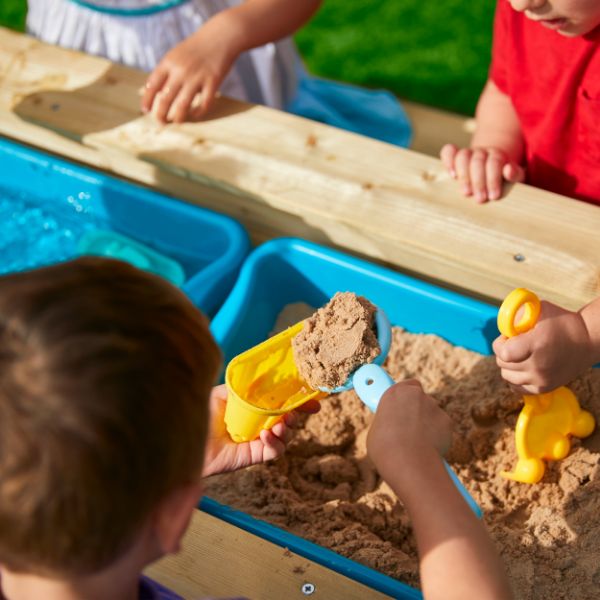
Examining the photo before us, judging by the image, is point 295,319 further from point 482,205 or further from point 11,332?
point 11,332

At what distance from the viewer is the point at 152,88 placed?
1.44 m

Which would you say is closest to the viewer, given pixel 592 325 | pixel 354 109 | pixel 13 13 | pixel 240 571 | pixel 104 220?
pixel 240 571

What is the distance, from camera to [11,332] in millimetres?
550

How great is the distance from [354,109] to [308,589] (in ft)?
4.33

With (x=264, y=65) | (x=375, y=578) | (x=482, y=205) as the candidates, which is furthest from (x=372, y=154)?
(x=375, y=578)

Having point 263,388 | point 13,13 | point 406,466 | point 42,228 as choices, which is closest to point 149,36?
point 42,228

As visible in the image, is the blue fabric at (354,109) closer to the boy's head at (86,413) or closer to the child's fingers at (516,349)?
the child's fingers at (516,349)

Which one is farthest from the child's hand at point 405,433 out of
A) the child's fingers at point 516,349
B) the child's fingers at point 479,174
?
the child's fingers at point 479,174

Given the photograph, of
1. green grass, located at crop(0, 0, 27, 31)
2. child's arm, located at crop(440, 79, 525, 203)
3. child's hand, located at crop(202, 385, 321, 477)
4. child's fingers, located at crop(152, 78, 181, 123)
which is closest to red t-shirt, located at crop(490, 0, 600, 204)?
child's arm, located at crop(440, 79, 525, 203)

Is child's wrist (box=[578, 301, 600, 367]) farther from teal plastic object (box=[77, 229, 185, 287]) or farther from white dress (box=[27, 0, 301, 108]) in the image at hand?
white dress (box=[27, 0, 301, 108])

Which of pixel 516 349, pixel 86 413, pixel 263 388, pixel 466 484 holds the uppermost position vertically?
pixel 86 413

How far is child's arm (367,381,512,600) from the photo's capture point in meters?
0.76

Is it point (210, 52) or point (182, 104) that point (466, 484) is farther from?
point (210, 52)

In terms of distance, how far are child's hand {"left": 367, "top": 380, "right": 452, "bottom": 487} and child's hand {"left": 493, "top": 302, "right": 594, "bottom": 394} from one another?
0.49ft
